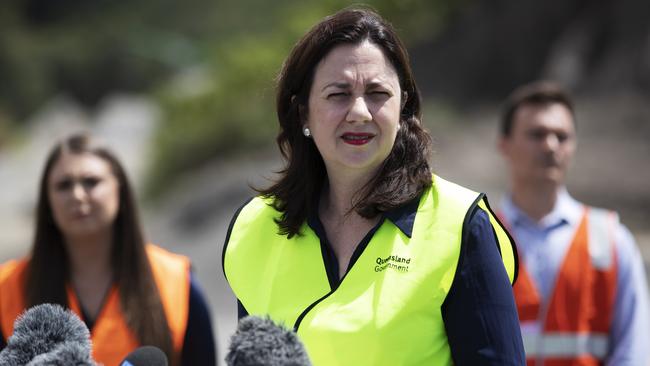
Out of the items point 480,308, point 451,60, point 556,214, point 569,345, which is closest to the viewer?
point 480,308

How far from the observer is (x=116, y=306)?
3928 mm

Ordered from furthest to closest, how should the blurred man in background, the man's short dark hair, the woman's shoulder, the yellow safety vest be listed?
the man's short dark hair < the woman's shoulder < the blurred man in background < the yellow safety vest

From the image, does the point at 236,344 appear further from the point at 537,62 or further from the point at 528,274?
the point at 537,62

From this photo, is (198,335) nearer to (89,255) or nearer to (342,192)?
(89,255)

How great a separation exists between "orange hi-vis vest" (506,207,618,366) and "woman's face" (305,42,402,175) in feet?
5.56

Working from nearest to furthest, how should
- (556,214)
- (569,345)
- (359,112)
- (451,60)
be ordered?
(359,112), (569,345), (556,214), (451,60)

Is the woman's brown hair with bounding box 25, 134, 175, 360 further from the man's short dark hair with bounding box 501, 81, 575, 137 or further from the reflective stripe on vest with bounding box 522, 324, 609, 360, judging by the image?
the man's short dark hair with bounding box 501, 81, 575, 137

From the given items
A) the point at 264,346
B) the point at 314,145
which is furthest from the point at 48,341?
the point at 314,145

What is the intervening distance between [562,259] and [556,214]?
268 millimetres

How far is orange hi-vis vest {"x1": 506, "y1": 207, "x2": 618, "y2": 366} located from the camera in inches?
153

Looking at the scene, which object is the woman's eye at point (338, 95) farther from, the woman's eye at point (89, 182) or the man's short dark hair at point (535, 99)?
the man's short dark hair at point (535, 99)

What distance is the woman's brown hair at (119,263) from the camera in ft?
12.7

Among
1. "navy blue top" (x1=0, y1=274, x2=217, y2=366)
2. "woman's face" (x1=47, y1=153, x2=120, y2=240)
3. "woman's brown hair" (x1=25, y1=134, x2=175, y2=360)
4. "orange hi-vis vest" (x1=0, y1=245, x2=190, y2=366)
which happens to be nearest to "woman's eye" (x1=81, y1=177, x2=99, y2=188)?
"woman's face" (x1=47, y1=153, x2=120, y2=240)

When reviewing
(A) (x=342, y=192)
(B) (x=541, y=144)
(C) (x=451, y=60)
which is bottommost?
(A) (x=342, y=192)
